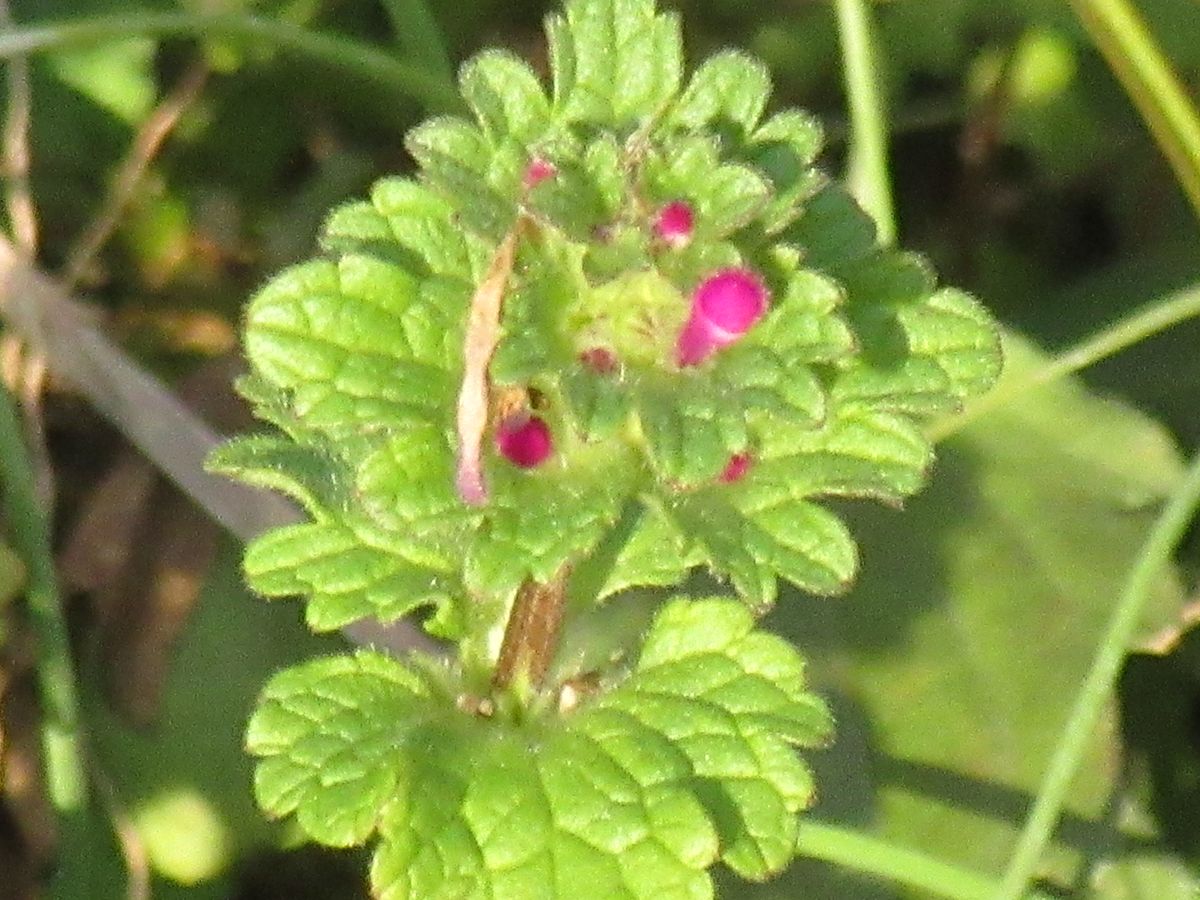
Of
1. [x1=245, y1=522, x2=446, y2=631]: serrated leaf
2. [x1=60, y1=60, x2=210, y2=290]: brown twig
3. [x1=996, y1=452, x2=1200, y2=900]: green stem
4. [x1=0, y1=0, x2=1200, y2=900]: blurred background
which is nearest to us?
[x1=245, y1=522, x2=446, y2=631]: serrated leaf

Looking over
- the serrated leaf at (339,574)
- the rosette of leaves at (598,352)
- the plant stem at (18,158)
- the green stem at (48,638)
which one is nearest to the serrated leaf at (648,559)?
the rosette of leaves at (598,352)

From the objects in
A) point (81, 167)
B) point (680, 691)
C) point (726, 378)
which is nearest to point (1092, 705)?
point (680, 691)

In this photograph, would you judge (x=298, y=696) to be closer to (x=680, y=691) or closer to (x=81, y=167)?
(x=680, y=691)

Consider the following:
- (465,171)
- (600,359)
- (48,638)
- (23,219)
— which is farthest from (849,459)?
(23,219)

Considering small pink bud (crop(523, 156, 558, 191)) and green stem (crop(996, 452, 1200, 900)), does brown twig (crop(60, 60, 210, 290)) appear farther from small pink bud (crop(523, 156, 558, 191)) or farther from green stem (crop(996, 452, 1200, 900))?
green stem (crop(996, 452, 1200, 900))

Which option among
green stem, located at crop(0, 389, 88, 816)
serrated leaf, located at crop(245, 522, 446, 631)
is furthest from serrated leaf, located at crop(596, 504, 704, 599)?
green stem, located at crop(0, 389, 88, 816)

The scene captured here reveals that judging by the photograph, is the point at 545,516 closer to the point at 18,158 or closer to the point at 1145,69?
the point at 1145,69
